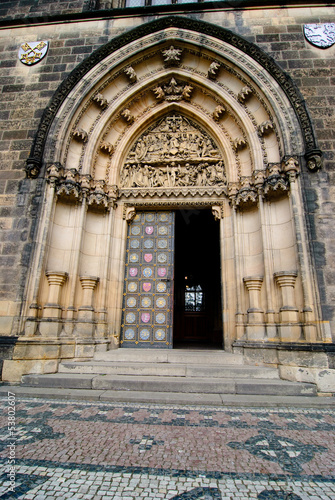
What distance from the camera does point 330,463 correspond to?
2.46 m

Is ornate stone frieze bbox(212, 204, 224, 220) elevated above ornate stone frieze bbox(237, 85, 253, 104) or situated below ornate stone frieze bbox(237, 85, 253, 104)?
below

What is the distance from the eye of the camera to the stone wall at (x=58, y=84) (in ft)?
19.2

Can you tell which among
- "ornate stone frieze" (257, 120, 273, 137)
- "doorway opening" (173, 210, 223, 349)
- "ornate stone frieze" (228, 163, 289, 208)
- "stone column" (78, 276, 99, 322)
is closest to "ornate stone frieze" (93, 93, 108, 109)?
"ornate stone frieze" (228, 163, 289, 208)

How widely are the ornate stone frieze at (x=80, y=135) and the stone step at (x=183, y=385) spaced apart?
5539 millimetres

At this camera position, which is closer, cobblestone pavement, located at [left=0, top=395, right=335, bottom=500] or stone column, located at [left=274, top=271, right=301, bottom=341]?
cobblestone pavement, located at [left=0, top=395, right=335, bottom=500]

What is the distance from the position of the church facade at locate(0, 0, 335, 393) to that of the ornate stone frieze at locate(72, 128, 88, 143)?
0.06 m

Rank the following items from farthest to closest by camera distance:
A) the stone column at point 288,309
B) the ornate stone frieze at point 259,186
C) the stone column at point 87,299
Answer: the stone column at point 87,299 → the ornate stone frieze at point 259,186 → the stone column at point 288,309

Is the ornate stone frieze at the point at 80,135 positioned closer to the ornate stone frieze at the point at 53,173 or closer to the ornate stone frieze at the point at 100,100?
the ornate stone frieze at the point at 100,100

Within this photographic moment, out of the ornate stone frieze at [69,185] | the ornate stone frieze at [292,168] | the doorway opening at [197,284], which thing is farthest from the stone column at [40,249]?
the doorway opening at [197,284]

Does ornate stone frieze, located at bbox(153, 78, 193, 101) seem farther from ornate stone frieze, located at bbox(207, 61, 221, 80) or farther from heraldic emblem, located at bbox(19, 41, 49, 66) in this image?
heraldic emblem, located at bbox(19, 41, 49, 66)

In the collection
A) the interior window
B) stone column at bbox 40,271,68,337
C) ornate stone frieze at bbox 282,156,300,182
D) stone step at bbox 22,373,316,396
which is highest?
ornate stone frieze at bbox 282,156,300,182

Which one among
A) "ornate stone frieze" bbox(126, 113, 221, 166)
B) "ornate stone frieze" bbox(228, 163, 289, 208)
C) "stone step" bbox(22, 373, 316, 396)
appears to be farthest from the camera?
"ornate stone frieze" bbox(126, 113, 221, 166)

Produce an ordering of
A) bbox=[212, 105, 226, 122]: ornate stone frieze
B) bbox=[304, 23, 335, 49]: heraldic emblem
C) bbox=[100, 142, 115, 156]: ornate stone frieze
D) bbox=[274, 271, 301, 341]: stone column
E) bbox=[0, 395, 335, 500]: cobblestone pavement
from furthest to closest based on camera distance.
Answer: bbox=[212, 105, 226, 122]: ornate stone frieze, bbox=[100, 142, 115, 156]: ornate stone frieze, bbox=[304, 23, 335, 49]: heraldic emblem, bbox=[274, 271, 301, 341]: stone column, bbox=[0, 395, 335, 500]: cobblestone pavement

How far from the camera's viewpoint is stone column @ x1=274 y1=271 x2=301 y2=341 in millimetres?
5371
